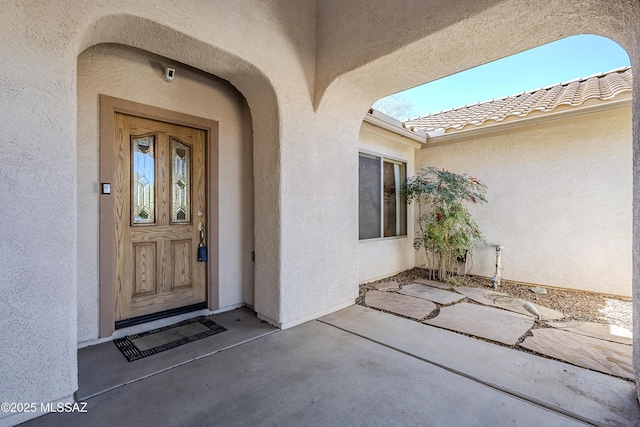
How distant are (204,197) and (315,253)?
67.7 inches

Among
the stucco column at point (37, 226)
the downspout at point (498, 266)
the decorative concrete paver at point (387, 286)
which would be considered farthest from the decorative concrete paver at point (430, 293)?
the stucco column at point (37, 226)

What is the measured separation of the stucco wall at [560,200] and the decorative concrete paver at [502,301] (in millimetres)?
1116

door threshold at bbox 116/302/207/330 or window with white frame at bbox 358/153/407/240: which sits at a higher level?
window with white frame at bbox 358/153/407/240

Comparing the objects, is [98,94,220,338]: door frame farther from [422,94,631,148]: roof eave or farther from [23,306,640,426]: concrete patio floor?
[422,94,631,148]: roof eave

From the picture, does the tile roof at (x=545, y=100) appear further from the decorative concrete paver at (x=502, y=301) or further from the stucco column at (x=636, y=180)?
the decorative concrete paver at (x=502, y=301)

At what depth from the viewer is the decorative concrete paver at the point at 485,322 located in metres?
3.35

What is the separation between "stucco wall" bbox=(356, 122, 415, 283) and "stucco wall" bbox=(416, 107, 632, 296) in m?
1.37

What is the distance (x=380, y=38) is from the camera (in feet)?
10.2

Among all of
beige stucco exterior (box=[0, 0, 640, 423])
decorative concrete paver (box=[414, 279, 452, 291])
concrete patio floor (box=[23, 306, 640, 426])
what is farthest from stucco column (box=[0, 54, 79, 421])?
decorative concrete paver (box=[414, 279, 452, 291])

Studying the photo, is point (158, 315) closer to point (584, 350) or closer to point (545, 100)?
point (584, 350)

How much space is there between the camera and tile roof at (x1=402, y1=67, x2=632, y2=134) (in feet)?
15.2

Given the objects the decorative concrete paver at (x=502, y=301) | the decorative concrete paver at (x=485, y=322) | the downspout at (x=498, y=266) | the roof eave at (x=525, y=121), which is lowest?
the decorative concrete paver at (x=485, y=322)

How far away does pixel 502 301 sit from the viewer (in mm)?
4555

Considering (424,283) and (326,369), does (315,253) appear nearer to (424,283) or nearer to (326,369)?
(326,369)
